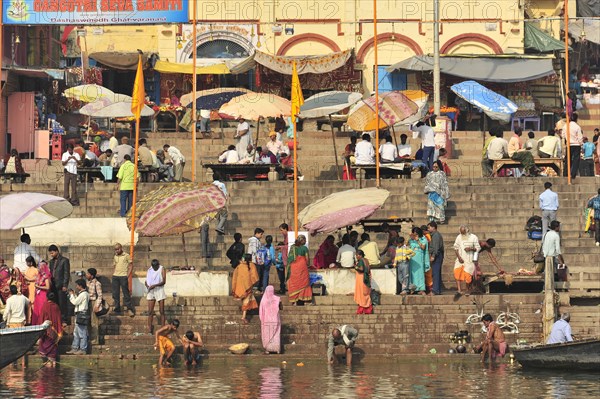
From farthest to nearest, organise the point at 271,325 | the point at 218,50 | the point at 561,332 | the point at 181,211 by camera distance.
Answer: the point at 218,50, the point at 181,211, the point at 271,325, the point at 561,332

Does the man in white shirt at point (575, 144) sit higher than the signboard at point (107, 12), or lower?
lower

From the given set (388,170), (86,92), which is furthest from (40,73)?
(388,170)

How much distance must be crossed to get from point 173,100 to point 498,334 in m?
19.9

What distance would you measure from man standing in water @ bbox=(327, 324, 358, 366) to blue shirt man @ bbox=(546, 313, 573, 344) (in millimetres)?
2990

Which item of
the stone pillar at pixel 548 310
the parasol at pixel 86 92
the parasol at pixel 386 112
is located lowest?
the stone pillar at pixel 548 310

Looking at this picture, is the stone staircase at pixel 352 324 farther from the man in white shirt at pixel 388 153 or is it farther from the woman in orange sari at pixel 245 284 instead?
the man in white shirt at pixel 388 153

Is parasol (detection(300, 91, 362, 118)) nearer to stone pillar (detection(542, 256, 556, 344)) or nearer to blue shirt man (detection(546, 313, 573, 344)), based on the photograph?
stone pillar (detection(542, 256, 556, 344))

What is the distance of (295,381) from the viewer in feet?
83.0

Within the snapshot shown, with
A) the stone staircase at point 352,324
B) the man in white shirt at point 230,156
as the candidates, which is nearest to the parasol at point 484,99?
the man in white shirt at point 230,156

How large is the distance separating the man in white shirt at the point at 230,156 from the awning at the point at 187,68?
9.26 meters

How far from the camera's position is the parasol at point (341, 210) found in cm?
2877

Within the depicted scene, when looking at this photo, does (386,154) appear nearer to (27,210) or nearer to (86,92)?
(86,92)

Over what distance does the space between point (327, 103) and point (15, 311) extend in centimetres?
1180

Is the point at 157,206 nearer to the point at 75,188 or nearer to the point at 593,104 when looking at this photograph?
the point at 75,188
